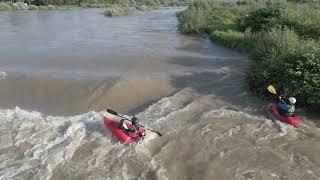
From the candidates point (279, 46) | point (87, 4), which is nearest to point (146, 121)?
point (279, 46)

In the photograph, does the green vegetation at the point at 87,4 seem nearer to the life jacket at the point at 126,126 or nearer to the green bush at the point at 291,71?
the green bush at the point at 291,71

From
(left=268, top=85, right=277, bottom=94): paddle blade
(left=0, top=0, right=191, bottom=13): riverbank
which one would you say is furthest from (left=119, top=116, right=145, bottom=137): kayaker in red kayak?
(left=0, top=0, right=191, bottom=13): riverbank

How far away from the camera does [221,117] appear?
9.97 metres

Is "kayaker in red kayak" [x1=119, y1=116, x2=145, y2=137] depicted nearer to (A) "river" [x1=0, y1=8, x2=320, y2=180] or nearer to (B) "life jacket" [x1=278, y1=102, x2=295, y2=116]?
(A) "river" [x1=0, y1=8, x2=320, y2=180]

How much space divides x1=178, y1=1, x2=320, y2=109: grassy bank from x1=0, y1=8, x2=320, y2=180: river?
0.59 meters

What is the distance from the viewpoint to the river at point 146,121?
7.65 meters

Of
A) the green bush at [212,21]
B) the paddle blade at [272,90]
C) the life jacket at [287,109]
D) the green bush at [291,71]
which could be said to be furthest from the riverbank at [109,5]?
the life jacket at [287,109]

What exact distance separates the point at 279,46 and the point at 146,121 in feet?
19.2

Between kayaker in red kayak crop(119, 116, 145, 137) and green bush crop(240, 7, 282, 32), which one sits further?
green bush crop(240, 7, 282, 32)

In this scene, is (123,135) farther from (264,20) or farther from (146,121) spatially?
(264,20)

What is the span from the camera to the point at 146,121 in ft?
32.1

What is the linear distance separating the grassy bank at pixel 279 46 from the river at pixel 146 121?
0.59 m

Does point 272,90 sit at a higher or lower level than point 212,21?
higher

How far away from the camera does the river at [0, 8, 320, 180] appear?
765cm
